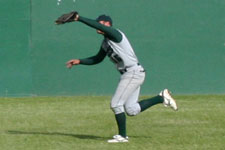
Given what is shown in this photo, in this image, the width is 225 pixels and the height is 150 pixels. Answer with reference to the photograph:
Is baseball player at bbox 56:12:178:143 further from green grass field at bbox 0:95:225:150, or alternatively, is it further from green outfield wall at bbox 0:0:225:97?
green outfield wall at bbox 0:0:225:97

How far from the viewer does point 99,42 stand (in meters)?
16.8

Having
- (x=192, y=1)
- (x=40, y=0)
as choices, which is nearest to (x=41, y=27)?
(x=40, y=0)

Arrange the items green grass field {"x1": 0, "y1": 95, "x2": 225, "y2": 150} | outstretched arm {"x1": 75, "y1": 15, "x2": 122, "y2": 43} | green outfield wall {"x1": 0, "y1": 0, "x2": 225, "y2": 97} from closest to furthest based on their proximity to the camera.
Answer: outstretched arm {"x1": 75, "y1": 15, "x2": 122, "y2": 43} → green grass field {"x1": 0, "y1": 95, "x2": 225, "y2": 150} → green outfield wall {"x1": 0, "y1": 0, "x2": 225, "y2": 97}

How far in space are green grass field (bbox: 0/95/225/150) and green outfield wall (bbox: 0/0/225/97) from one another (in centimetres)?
83

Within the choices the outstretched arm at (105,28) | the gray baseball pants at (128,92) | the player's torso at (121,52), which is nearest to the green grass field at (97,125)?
the gray baseball pants at (128,92)

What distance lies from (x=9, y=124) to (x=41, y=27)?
17.7 feet

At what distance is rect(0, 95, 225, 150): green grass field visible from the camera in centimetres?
934

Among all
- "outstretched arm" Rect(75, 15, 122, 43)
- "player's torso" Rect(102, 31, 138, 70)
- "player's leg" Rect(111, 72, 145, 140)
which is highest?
"outstretched arm" Rect(75, 15, 122, 43)

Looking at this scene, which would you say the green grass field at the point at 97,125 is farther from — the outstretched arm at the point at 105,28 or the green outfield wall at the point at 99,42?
the outstretched arm at the point at 105,28

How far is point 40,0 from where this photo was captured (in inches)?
659

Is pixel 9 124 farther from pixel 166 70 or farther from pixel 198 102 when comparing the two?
pixel 166 70

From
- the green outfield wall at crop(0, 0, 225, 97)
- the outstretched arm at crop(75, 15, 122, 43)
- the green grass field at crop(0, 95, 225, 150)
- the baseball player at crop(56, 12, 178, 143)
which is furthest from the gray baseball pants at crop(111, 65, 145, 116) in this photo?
the green outfield wall at crop(0, 0, 225, 97)

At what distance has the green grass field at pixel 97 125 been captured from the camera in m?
9.34

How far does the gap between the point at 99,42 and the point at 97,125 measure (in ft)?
A: 17.9
